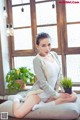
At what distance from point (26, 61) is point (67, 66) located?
0.75m

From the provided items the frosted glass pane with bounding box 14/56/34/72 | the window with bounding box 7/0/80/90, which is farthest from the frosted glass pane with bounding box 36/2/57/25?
the frosted glass pane with bounding box 14/56/34/72

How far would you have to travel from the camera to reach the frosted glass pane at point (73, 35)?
3.65 metres

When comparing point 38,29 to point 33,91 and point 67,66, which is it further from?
point 33,91

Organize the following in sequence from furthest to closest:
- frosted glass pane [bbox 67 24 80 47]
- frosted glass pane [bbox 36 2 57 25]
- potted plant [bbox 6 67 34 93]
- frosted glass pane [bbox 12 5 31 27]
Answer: frosted glass pane [bbox 12 5 31 27]
frosted glass pane [bbox 36 2 57 25]
frosted glass pane [bbox 67 24 80 47]
potted plant [bbox 6 67 34 93]

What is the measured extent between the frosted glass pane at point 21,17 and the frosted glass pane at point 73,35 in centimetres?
74

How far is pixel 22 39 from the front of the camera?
13.2 ft

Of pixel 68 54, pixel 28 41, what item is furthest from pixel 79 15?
pixel 28 41

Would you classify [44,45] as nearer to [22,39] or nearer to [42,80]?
[42,80]

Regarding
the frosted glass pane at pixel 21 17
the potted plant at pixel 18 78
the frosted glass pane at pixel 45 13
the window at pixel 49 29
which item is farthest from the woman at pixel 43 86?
the frosted glass pane at pixel 21 17

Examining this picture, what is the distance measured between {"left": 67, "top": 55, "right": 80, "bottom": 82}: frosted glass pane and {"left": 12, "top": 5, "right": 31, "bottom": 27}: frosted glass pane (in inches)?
37.4

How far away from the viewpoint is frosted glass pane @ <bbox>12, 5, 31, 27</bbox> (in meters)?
3.90

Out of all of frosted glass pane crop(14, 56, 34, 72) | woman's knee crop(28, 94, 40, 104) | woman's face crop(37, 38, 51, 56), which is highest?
woman's face crop(37, 38, 51, 56)

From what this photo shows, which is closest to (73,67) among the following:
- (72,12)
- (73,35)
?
(73,35)

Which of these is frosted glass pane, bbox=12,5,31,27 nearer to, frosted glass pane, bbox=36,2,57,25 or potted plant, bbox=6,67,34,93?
frosted glass pane, bbox=36,2,57,25
